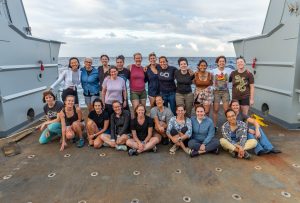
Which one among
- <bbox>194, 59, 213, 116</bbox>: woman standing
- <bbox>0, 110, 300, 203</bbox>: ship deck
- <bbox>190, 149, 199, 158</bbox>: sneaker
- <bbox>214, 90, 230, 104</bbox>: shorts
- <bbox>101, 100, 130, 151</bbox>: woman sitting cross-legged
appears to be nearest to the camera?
<bbox>0, 110, 300, 203</bbox>: ship deck

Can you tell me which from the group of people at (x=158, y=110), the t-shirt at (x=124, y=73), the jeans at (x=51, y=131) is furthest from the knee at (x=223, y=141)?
the jeans at (x=51, y=131)

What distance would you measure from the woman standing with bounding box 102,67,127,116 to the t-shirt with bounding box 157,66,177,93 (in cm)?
71

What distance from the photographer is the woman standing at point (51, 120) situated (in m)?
4.77

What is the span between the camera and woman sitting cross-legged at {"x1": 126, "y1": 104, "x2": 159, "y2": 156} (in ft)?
14.2

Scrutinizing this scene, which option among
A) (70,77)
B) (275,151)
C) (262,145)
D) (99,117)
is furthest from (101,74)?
(275,151)

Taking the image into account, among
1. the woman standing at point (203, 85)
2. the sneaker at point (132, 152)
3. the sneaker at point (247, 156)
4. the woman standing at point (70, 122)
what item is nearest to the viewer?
the sneaker at point (247, 156)

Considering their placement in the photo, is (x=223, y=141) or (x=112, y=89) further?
(x=112, y=89)

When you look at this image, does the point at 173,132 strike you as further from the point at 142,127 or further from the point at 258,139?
the point at 258,139

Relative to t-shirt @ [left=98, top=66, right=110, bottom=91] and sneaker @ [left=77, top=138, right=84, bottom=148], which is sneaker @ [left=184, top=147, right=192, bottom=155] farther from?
t-shirt @ [left=98, top=66, right=110, bottom=91]

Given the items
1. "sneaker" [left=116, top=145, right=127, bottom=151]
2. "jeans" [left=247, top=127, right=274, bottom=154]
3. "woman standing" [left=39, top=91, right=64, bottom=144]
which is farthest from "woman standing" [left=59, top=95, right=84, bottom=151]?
"jeans" [left=247, top=127, right=274, bottom=154]

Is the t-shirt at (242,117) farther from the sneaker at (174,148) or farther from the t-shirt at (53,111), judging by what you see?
the t-shirt at (53,111)

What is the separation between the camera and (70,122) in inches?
188

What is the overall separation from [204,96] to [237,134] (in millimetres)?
987

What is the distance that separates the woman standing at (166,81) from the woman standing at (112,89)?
0.72m
